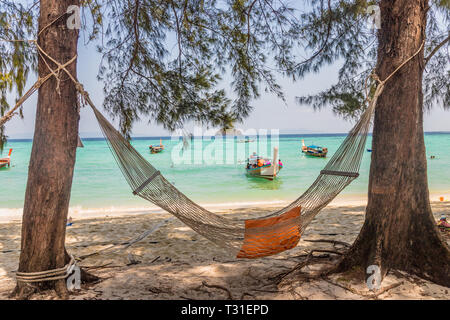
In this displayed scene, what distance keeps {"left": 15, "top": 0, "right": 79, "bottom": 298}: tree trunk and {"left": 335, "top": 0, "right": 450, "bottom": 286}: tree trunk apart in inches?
57.4

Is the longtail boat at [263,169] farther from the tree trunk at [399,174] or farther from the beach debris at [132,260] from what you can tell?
the tree trunk at [399,174]

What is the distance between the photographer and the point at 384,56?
1.71 metres

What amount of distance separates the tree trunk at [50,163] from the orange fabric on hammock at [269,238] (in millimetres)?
892

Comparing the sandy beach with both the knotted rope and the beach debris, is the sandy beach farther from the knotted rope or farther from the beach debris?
the knotted rope

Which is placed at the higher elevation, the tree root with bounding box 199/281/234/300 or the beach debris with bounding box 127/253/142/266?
the tree root with bounding box 199/281/234/300

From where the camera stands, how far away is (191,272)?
6.38 feet

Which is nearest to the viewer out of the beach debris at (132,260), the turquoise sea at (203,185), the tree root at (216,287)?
the tree root at (216,287)

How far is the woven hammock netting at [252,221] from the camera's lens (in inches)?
61.9

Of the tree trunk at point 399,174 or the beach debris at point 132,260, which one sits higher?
the tree trunk at point 399,174

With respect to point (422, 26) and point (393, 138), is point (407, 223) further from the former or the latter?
point (422, 26)

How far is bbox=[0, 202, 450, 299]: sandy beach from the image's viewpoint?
5.03 ft

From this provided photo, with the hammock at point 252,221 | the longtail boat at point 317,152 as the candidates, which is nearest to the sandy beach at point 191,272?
the hammock at point 252,221

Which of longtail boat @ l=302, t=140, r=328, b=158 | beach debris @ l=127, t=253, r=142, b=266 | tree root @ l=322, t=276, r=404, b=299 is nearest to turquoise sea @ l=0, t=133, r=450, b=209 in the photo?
longtail boat @ l=302, t=140, r=328, b=158

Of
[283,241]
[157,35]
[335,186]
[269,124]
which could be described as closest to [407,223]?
[335,186]
